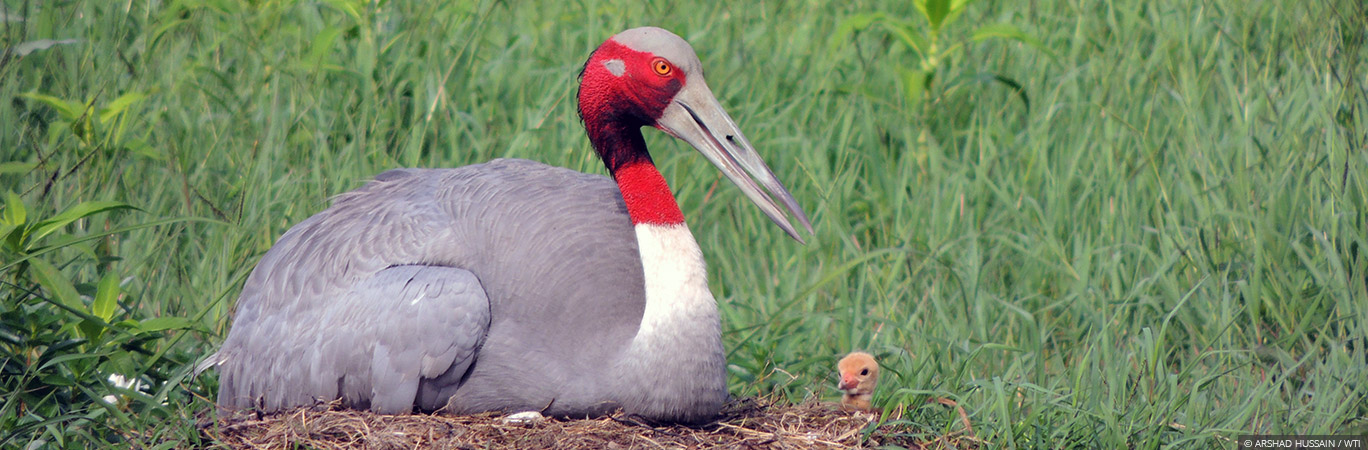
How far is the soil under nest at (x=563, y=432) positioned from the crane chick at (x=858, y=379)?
0.19 feet

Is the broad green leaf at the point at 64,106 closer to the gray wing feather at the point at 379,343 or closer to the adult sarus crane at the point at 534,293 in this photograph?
the adult sarus crane at the point at 534,293

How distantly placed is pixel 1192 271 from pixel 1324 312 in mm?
480

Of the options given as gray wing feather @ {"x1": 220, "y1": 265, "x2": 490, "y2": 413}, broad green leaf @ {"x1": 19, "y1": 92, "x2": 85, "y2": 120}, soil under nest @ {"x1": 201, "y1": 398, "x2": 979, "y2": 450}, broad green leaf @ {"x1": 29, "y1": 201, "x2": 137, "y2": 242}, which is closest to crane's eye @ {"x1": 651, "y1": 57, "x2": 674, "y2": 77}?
gray wing feather @ {"x1": 220, "y1": 265, "x2": 490, "y2": 413}

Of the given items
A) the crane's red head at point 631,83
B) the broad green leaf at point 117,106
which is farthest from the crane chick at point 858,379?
the broad green leaf at point 117,106

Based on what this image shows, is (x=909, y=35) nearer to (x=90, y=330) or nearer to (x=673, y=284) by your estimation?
(x=673, y=284)

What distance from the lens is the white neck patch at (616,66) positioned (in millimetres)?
4043

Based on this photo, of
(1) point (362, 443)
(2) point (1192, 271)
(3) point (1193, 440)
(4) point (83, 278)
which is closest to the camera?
(1) point (362, 443)

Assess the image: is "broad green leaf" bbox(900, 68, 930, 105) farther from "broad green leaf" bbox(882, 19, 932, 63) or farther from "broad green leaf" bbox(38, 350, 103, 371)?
"broad green leaf" bbox(38, 350, 103, 371)

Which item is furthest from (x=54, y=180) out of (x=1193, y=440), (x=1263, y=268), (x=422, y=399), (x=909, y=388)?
(x=1263, y=268)

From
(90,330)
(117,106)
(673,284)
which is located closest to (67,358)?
(90,330)

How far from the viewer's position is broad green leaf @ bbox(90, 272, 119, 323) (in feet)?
13.1

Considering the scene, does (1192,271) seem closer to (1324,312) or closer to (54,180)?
(1324,312)

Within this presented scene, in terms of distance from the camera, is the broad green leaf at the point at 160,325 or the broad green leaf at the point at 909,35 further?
the broad green leaf at the point at 909,35

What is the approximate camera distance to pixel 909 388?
13.7 feet
